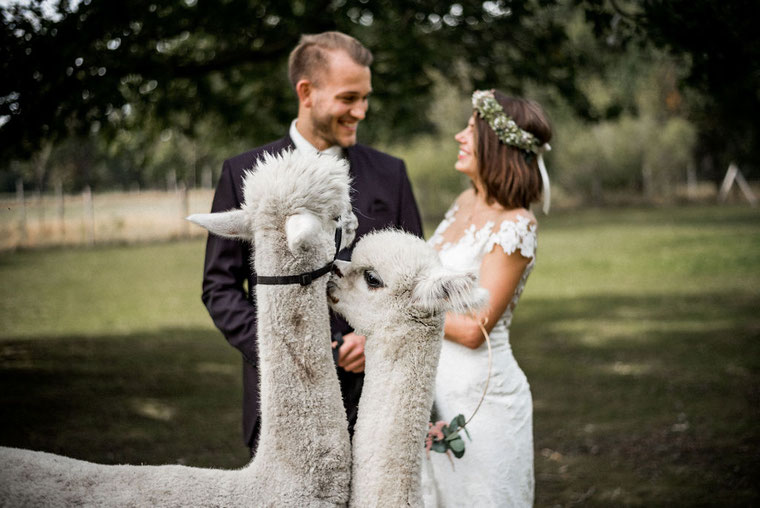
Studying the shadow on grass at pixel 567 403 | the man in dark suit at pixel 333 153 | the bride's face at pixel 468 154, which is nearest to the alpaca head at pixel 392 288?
the man in dark suit at pixel 333 153

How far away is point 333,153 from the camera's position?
2.96 metres

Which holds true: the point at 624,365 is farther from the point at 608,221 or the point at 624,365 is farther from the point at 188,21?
the point at 608,221

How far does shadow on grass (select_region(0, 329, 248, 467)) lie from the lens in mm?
6098

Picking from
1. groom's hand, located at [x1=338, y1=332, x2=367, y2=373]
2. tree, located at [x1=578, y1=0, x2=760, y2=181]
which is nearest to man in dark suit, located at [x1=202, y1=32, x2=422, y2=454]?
groom's hand, located at [x1=338, y1=332, x2=367, y2=373]

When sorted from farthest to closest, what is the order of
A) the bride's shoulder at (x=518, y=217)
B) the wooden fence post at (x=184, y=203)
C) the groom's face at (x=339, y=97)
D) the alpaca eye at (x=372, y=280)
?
the wooden fence post at (x=184, y=203) < the bride's shoulder at (x=518, y=217) < the groom's face at (x=339, y=97) < the alpaca eye at (x=372, y=280)

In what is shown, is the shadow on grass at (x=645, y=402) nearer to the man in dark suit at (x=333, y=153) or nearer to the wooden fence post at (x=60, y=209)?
the man in dark suit at (x=333, y=153)

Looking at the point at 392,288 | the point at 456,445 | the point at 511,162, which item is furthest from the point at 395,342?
the point at 511,162

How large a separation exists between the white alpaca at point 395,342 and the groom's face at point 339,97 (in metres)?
0.92

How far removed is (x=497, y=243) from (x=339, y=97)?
1.02 m

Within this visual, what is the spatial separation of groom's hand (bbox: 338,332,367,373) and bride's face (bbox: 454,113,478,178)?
1.33m

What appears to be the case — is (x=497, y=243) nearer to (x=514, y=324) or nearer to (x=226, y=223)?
(x=226, y=223)

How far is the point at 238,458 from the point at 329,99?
4.24m

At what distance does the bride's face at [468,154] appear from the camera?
3443 mm

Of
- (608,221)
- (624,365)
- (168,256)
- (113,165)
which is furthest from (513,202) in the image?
(113,165)
